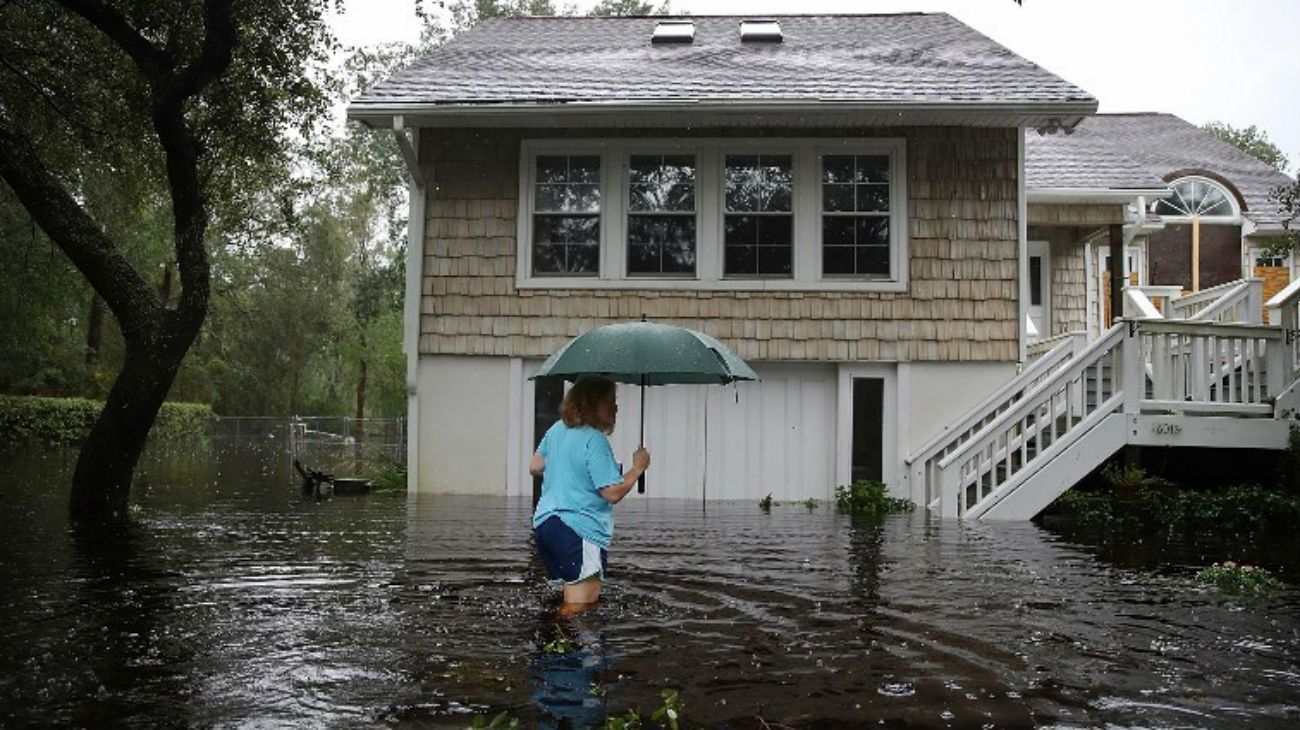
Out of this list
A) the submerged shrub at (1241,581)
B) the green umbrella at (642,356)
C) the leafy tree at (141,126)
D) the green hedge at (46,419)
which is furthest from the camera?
the green hedge at (46,419)

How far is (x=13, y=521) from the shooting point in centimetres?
1132

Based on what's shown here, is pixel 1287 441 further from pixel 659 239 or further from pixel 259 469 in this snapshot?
pixel 259 469

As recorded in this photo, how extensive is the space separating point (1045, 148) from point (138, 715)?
17.3 meters

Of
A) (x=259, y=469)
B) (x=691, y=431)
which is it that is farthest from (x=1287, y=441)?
(x=259, y=469)

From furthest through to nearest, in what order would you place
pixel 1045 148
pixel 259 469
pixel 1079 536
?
pixel 259 469 < pixel 1045 148 < pixel 1079 536

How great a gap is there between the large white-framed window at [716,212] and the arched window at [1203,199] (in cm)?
1711

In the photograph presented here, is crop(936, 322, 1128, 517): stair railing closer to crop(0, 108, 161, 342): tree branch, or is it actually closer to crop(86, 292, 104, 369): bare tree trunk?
crop(0, 108, 161, 342): tree branch

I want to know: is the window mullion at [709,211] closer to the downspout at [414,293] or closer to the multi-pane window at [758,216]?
the multi-pane window at [758,216]

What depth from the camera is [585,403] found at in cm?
625

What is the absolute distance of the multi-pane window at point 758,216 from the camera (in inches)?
610

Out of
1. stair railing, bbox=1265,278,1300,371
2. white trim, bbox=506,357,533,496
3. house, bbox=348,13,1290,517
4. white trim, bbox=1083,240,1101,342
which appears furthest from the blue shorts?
white trim, bbox=1083,240,1101,342

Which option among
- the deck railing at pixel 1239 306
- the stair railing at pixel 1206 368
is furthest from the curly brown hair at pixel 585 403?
the deck railing at pixel 1239 306

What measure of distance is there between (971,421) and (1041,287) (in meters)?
5.88

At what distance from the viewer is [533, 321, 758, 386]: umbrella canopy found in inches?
267
